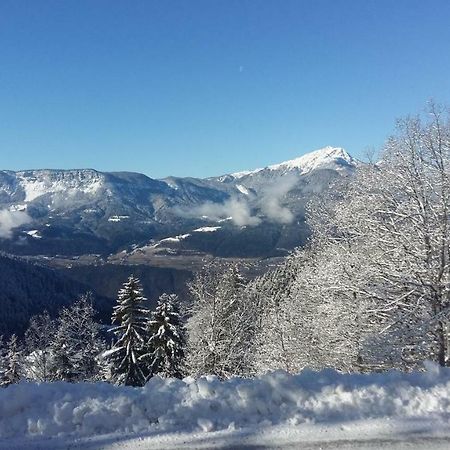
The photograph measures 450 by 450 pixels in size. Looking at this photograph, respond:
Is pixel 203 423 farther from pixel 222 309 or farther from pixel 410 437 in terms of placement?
pixel 222 309

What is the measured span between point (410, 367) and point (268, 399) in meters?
7.83

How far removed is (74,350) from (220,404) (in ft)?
126

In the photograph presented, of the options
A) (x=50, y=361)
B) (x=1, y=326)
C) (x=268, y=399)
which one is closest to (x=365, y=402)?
(x=268, y=399)

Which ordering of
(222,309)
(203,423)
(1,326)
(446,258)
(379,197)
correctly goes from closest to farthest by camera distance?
1. (203,423)
2. (446,258)
3. (379,197)
4. (222,309)
5. (1,326)

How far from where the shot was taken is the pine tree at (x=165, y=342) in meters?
29.7

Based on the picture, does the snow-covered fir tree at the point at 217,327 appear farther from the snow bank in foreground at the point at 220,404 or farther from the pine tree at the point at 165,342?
the snow bank in foreground at the point at 220,404

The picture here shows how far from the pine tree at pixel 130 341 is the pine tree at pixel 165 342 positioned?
92 centimetres

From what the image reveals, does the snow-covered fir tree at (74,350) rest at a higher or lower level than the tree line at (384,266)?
lower

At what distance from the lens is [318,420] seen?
6.33 metres

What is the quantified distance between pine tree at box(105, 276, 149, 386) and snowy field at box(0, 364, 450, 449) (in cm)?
2475

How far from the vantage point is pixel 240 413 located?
6527 millimetres

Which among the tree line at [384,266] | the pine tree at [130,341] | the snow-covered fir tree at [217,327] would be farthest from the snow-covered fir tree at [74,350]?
the tree line at [384,266]

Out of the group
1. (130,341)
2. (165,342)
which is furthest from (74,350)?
(165,342)

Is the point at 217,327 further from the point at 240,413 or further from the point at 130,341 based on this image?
the point at 240,413
